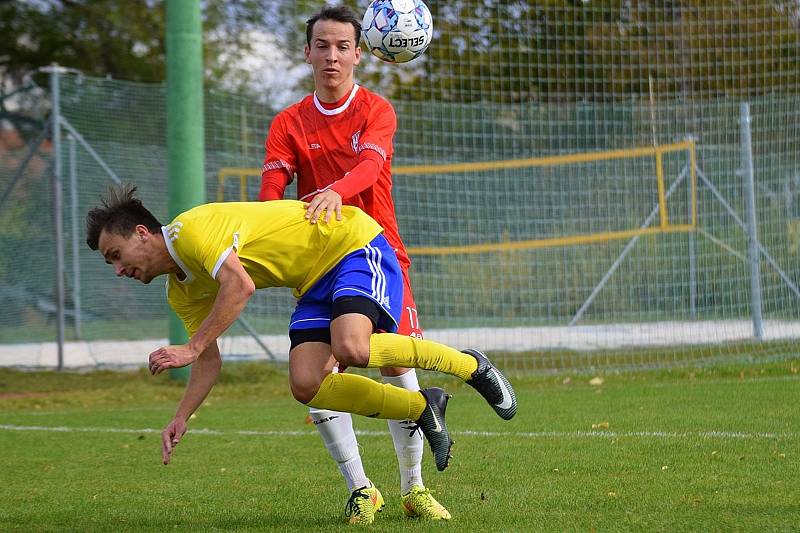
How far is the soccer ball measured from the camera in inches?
242

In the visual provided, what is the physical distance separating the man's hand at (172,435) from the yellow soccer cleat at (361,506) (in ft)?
2.76

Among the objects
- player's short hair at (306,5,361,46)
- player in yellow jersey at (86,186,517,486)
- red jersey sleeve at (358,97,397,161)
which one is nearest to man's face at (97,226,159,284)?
player in yellow jersey at (86,186,517,486)

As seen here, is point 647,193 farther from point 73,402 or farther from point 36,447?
point 36,447

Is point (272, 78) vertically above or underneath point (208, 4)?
underneath

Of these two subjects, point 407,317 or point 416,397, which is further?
point 407,317

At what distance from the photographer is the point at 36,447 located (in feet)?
26.1

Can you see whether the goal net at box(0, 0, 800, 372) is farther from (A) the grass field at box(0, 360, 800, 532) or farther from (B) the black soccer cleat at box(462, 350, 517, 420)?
(B) the black soccer cleat at box(462, 350, 517, 420)

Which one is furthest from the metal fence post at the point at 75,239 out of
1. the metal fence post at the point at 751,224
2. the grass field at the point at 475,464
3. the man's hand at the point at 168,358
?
the man's hand at the point at 168,358

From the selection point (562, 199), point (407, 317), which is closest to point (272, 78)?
point (562, 199)

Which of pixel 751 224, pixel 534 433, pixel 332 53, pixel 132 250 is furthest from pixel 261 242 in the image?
pixel 751 224

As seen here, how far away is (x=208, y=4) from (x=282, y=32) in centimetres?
966

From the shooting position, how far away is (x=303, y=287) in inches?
204

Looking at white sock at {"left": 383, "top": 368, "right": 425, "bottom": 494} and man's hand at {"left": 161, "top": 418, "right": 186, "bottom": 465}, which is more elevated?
man's hand at {"left": 161, "top": 418, "right": 186, "bottom": 465}

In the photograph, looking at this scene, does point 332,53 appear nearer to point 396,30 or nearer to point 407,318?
point 396,30
